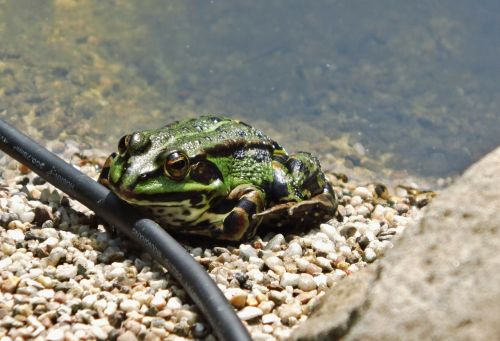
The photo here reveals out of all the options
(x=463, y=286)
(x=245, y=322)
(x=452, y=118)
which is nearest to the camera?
(x=463, y=286)

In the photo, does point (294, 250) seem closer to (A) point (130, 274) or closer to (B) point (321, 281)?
(B) point (321, 281)

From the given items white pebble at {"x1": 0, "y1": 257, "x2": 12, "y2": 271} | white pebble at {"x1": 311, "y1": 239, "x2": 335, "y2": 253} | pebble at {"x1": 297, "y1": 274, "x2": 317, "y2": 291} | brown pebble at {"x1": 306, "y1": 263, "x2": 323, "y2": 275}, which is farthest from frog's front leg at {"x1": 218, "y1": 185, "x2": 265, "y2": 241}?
white pebble at {"x1": 0, "y1": 257, "x2": 12, "y2": 271}

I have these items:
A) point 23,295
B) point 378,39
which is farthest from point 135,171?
point 378,39

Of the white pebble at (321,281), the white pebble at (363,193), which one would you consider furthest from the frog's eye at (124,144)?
the white pebble at (363,193)

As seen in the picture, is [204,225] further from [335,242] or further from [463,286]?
[463,286]

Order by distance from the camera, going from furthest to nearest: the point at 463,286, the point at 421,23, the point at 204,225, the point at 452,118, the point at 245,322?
the point at 421,23 → the point at 452,118 → the point at 204,225 → the point at 245,322 → the point at 463,286

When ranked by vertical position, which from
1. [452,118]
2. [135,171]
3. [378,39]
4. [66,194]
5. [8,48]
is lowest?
[135,171]

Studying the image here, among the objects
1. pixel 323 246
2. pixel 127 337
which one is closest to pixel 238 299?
pixel 127 337
